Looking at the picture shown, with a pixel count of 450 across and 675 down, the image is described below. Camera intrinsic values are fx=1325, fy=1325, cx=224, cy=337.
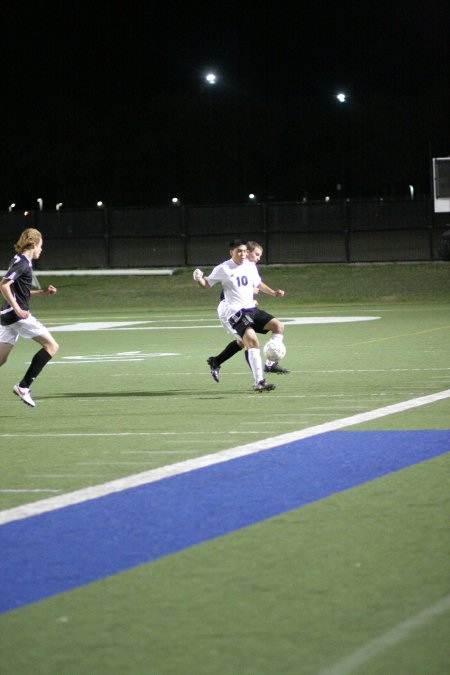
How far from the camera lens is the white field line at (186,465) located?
7.96 m

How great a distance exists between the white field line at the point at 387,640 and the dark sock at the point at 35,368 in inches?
351

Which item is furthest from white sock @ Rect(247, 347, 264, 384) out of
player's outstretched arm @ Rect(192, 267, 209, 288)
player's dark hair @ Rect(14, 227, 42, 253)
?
player's dark hair @ Rect(14, 227, 42, 253)

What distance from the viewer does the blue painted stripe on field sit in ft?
21.0

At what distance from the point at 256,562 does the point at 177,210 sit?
140 feet

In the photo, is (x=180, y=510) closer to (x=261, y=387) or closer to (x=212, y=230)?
(x=261, y=387)

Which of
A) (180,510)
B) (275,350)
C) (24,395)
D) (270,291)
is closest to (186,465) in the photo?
(180,510)

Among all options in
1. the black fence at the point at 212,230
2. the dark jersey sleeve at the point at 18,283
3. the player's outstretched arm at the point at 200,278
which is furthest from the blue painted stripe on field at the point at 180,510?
the black fence at the point at 212,230

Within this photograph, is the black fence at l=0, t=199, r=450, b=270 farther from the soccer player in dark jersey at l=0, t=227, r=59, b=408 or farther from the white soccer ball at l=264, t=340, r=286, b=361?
the soccer player in dark jersey at l=0, t=227, r=59, b=408

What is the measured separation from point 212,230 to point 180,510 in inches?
1635

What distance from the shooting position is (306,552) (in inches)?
262

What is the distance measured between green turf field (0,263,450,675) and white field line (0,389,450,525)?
0.44 feet

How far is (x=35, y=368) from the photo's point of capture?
46.5ft

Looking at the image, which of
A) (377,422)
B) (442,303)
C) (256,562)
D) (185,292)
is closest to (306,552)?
(256,562)

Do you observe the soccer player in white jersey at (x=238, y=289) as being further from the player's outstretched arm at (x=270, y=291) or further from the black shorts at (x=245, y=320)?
the player's outstretched arm at (x=270, y=291)
